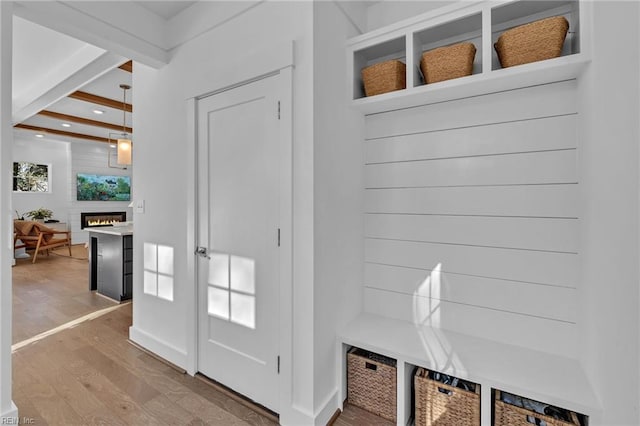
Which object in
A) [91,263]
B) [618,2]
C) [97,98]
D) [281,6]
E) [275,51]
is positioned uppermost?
[97,98]

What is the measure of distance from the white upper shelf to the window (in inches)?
353

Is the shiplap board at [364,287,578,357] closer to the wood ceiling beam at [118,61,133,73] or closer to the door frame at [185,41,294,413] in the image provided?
the door frame at [185,41,294,413]

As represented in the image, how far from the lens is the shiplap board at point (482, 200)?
1.68 metres

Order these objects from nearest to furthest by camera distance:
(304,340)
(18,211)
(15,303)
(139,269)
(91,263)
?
(304,340), (139,269), (15,303), (91,263), (18,211)

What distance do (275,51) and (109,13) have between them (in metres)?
1.31

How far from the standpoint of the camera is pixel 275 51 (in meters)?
1.79

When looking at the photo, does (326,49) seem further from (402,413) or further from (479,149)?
(402,413)

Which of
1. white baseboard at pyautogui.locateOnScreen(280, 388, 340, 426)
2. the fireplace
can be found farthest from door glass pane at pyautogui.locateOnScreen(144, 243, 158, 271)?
the fireplace

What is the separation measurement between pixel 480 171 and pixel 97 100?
5.54m

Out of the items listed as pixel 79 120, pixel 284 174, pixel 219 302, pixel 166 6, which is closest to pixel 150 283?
pixel 219 302

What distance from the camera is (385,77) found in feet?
6.28

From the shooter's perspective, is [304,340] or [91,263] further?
[91,263]

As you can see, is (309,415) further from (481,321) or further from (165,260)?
(165,260)

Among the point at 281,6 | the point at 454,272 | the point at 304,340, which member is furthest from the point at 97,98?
the point at 454,272
